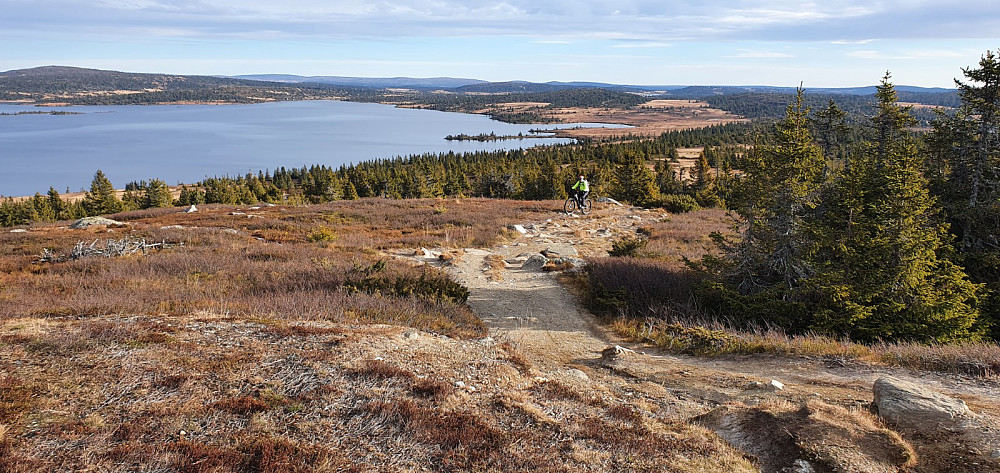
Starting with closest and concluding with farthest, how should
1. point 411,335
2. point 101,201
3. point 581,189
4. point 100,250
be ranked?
point 411,335
point 100,250
point 581,189
point 101,201

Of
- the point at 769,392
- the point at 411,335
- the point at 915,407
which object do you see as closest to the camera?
the point at 915,407

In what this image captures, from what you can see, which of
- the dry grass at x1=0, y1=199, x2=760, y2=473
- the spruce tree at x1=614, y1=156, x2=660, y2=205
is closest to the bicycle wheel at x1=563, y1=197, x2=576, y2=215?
the dry grass at x1=0, y1=199, x2=760, y2=473

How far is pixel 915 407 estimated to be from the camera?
222 inches

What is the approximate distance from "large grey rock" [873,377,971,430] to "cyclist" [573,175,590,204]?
19.9 m

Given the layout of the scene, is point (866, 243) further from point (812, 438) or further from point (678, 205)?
point (678, 205)

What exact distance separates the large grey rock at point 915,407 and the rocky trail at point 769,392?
0.02 meters

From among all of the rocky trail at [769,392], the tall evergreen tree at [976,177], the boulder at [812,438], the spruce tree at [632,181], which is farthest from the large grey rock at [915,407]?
the spruce tree at [632,181]

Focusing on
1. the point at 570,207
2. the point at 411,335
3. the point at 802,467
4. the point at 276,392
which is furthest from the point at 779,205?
the point at 570,207

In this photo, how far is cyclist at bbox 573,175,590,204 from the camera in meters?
25.6

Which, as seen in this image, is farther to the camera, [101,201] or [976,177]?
[101,201]

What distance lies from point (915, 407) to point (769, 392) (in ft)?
5.20

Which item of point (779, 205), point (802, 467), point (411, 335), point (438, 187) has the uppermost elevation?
point (779, 205)

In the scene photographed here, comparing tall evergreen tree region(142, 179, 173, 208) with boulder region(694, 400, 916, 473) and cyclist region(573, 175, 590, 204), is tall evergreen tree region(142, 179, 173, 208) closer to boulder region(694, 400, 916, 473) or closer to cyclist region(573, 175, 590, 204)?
cyclist region(573, 175, 590, 204)

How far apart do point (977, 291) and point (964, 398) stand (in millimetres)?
7825
